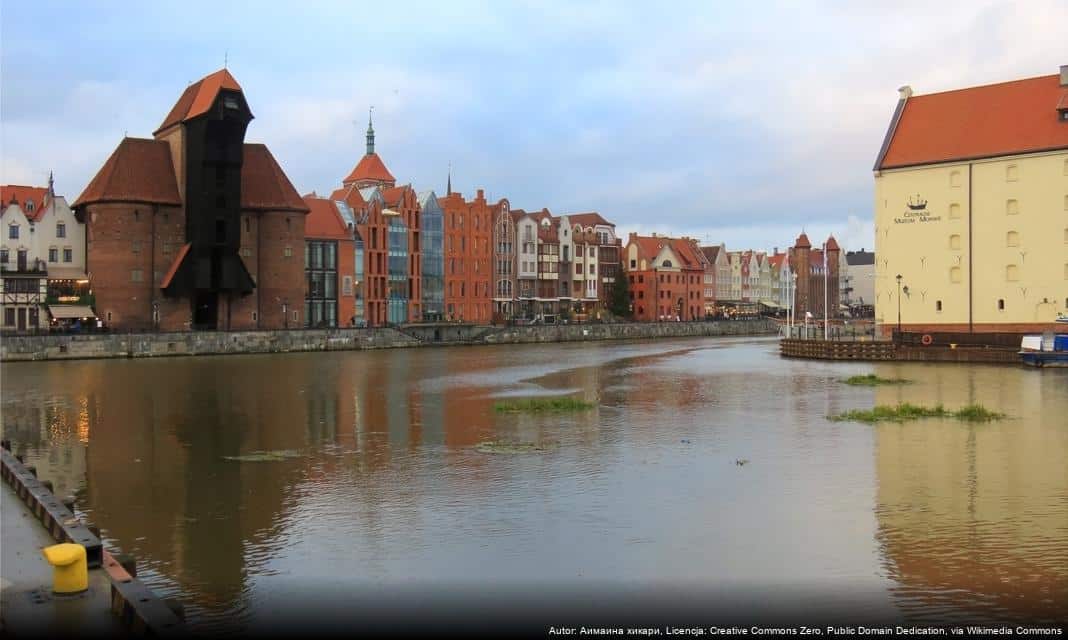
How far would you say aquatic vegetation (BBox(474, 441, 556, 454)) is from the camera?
82.2ft

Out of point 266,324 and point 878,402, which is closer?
point 878,402

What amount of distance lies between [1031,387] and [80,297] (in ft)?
218

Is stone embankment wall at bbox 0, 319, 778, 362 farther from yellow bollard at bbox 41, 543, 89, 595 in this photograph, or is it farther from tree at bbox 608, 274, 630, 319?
yellow bollard at bbox 41, 543, 89, 595

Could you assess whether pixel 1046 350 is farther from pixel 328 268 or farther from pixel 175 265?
pixel 328 268

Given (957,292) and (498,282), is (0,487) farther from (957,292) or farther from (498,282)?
(498,282)

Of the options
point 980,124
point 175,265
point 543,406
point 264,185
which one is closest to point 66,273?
point 175,265

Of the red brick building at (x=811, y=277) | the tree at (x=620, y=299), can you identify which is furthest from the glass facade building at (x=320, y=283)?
the red brick building at (x=811, y=277)

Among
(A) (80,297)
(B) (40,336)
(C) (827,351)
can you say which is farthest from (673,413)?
(A) (80,297)

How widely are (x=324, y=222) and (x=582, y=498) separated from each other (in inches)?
3085

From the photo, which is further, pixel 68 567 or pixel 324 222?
pixel 324 222

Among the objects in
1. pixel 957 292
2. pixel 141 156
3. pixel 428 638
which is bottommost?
pixel 428 638

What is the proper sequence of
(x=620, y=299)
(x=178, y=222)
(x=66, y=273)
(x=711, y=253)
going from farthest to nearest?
(x=711, y=253)
(x=620, y=299)
(x=178, y=222)
(x=66, y=273)

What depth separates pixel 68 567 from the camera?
11070 millimetres

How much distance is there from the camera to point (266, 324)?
81.9 m
